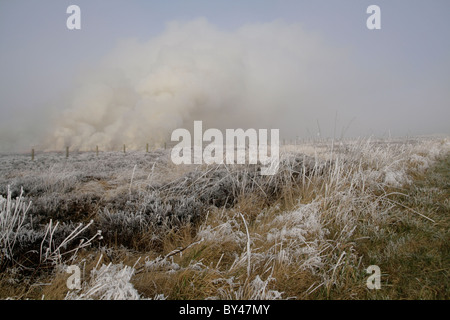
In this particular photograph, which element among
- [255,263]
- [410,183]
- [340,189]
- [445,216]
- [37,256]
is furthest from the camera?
[410,183]

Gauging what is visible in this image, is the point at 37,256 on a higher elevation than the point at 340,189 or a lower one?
lower

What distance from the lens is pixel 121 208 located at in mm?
4344

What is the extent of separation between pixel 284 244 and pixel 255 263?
2.01 feet

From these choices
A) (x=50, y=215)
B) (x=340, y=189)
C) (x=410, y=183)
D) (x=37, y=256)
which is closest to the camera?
(x=37, y=256)

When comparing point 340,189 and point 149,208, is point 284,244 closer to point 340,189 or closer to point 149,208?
point 340,189
